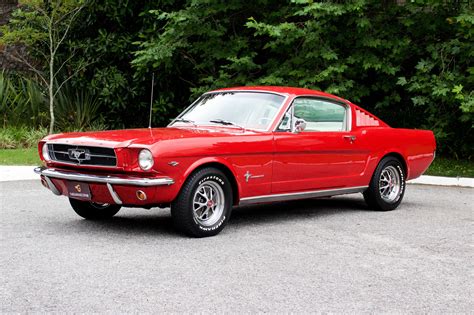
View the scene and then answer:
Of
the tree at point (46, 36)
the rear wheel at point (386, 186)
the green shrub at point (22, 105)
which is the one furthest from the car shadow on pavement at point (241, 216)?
the green shrub at point (22, 105)

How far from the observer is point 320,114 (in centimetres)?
882

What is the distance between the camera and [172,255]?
251 inches

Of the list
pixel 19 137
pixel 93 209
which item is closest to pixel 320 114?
pixel 93 209

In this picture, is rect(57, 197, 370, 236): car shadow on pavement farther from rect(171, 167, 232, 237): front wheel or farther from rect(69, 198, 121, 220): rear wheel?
rect(171, 167, 232, 237): front wheel

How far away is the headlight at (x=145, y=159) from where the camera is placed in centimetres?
684

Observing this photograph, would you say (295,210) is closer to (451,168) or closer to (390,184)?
(390,184)

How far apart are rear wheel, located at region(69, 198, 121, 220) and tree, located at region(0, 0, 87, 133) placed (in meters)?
9.48

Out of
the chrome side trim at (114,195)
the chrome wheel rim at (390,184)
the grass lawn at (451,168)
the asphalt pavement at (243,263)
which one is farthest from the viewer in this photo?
the grass lawn at (451,168)

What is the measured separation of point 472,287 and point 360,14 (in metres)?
10.6

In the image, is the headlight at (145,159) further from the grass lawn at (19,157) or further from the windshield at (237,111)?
the grass lawn at (19,157)

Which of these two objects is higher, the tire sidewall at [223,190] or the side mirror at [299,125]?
the side mirror at [299,125]

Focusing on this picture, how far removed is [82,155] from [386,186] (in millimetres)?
4243

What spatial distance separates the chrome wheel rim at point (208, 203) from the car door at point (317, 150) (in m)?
0.81

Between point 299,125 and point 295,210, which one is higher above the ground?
point 299,125
